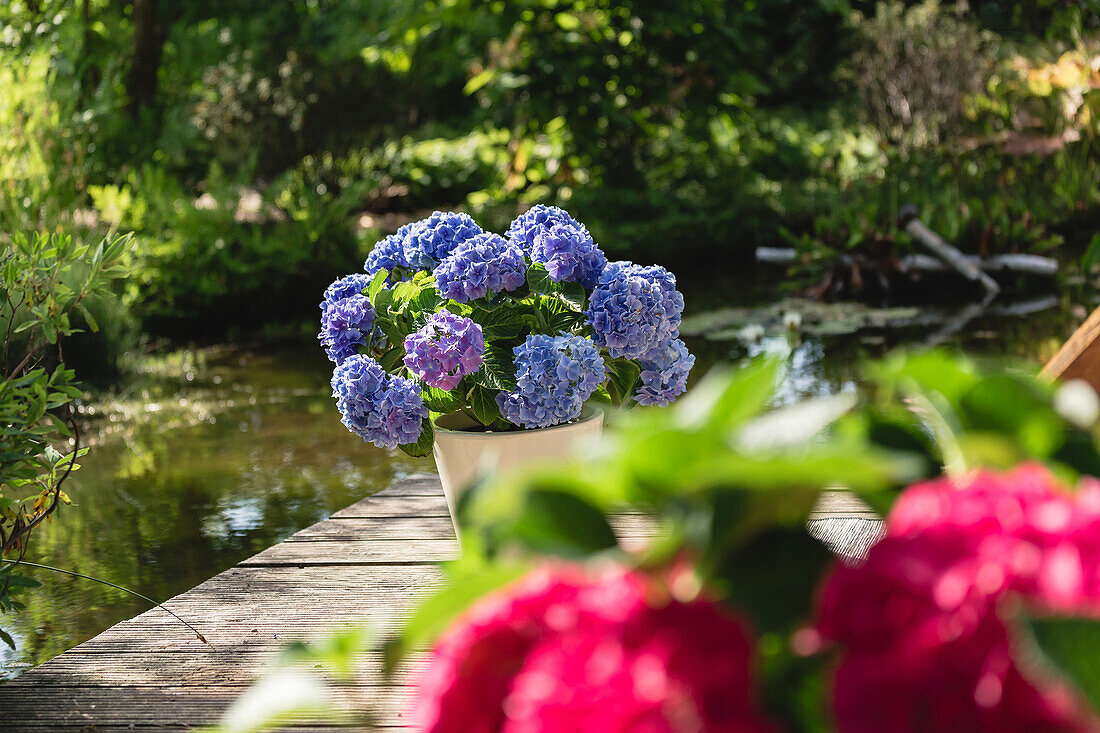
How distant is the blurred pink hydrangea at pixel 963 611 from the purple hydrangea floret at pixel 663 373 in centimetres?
150

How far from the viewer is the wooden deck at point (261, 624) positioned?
1.20 m

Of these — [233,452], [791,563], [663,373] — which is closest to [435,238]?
[663,373]

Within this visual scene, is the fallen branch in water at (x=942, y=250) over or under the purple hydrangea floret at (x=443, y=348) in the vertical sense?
under

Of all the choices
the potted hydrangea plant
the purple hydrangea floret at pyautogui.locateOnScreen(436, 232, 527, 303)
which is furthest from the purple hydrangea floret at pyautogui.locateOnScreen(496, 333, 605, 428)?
the purple hydrangea floret at pyautogui.locateOnScreen(436, 232, 527, 303)

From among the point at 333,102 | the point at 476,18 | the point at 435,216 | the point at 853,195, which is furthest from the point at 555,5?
the point at 435,216

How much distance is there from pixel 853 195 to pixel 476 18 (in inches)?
140

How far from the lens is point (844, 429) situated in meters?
0.29

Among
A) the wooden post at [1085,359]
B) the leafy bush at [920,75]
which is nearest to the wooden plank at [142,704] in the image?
the wooden post at [1085,359]

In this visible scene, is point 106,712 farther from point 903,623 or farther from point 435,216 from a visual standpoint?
point 903,623

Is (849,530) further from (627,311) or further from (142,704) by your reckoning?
(142,704)

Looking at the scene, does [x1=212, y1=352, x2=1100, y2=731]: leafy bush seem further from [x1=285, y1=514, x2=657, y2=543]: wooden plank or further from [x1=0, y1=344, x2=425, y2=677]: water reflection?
[x1=0, y1=344, x2=425, y2=677]: water reflection

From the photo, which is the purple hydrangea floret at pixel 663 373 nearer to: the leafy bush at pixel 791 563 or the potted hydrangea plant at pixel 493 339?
the potted hydrangea plant at pixel 493 339

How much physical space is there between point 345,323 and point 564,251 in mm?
393

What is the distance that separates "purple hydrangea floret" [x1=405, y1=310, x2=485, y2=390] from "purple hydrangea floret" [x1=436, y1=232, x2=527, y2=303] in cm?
5
